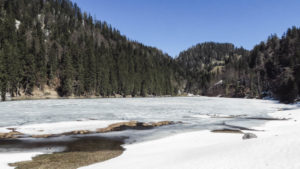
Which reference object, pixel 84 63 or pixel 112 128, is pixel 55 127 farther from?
pixel 84 63

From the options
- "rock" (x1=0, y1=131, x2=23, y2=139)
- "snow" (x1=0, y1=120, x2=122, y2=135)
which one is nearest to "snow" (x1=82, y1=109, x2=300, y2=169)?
"snow" (x1=0, y1=120, x2=122, y2=135)

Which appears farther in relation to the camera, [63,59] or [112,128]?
[63,59]

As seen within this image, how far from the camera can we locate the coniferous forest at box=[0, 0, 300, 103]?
285ft

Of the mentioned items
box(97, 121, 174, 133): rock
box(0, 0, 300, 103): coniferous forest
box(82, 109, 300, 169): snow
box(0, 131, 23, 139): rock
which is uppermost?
box(0, 0, 300, 103): coniferous forest

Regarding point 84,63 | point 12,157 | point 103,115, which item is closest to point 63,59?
point 84,63

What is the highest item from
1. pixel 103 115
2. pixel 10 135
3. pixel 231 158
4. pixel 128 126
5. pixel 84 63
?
pixel 84 63

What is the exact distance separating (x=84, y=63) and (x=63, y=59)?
42.0 ft

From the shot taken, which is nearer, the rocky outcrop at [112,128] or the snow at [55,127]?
the rocky outcrop at [112,128]

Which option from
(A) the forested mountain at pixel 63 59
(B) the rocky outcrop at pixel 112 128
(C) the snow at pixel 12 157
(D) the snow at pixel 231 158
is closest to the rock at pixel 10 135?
(B) the rocky outcrop at pixel 112 128

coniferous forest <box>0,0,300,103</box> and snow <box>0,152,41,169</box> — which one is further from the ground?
coniferous forest <box>0,0,300,103</box>

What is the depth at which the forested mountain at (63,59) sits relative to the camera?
284 ft

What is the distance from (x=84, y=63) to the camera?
385ft

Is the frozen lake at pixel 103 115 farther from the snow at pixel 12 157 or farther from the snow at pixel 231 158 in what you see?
the snow at pixel 231 158

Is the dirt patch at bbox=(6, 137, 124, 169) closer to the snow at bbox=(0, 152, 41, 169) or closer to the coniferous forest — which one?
the snow at bbox=(0, 152, 41, 169)
